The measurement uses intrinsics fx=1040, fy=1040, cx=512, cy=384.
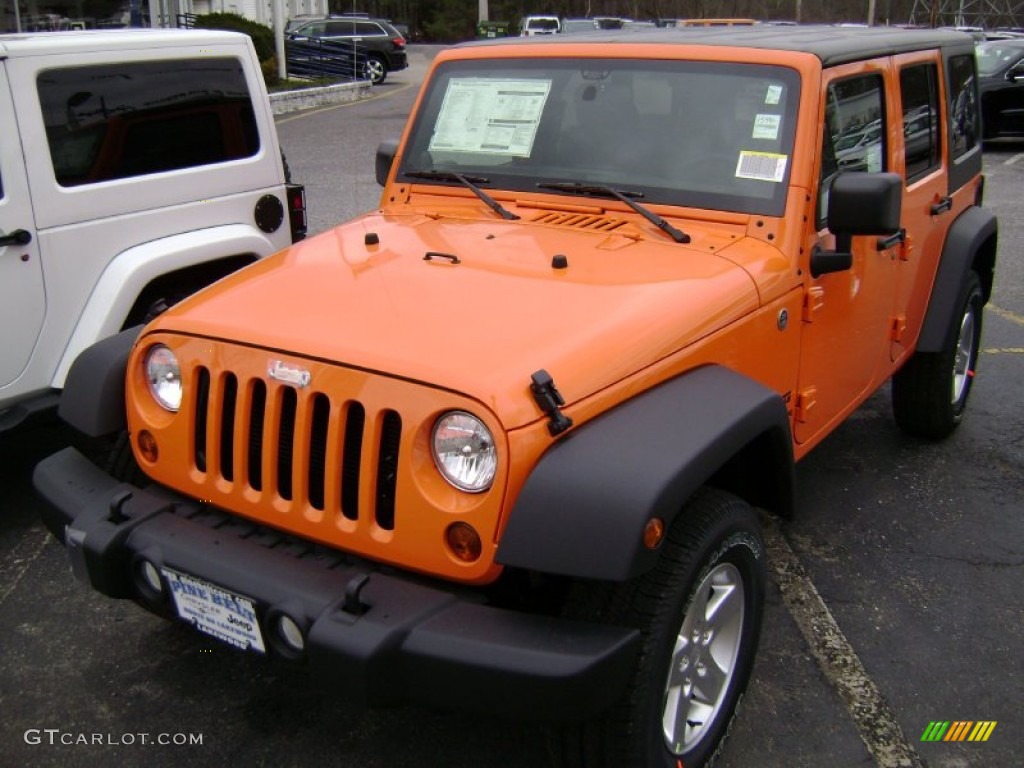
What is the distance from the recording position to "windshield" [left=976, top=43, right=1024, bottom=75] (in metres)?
15.3

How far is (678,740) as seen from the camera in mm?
2707

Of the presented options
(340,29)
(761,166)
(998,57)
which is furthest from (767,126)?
(340,29)

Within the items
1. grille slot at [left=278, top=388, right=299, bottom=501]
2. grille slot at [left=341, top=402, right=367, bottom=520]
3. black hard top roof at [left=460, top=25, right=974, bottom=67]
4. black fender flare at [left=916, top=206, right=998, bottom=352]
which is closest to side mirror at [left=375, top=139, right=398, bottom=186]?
black hard top roof at [left=460, top=25, right=974, bottom=67]

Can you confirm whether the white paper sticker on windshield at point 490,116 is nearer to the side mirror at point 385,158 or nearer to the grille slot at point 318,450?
the side mirror at point 385,158

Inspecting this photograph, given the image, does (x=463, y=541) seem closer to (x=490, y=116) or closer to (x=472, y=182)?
(x=472, y=182)

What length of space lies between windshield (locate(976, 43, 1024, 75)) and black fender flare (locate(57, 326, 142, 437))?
15.1 m

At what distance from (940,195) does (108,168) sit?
3.63 metres

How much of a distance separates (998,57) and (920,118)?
13.1 meters

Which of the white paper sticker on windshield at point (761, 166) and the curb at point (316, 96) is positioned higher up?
the white paper sticker on windshield at point (761, 166)

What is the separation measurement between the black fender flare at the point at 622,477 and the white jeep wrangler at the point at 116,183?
276 cm

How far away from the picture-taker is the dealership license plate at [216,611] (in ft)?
8.23

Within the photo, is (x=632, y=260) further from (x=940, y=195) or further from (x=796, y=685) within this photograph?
(x=940, y=195)

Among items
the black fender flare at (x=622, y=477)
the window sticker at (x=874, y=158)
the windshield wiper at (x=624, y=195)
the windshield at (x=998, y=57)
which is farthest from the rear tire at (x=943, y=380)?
the windshield at (x=998, y=57)

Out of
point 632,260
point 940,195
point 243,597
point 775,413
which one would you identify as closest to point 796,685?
point 775,413
